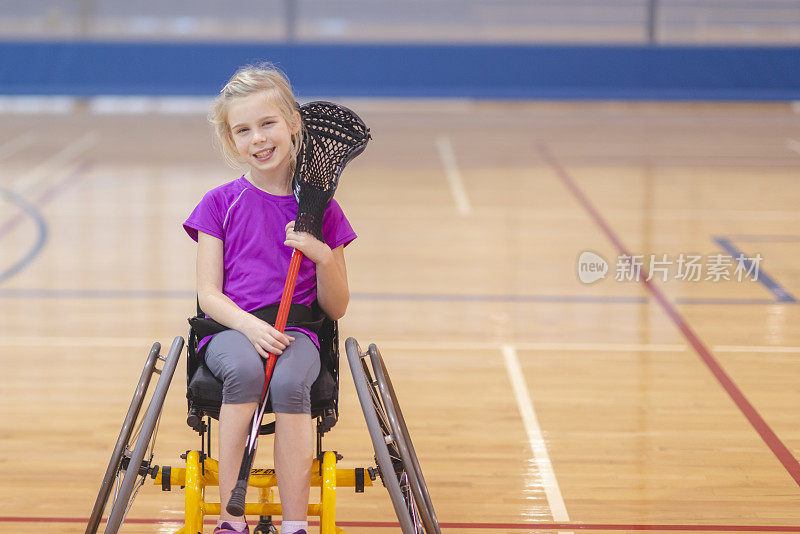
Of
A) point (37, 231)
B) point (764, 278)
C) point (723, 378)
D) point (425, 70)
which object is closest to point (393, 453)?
point (723, 378)

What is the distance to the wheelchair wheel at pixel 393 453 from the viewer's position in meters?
2.03

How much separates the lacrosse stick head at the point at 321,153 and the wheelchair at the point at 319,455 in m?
0.26

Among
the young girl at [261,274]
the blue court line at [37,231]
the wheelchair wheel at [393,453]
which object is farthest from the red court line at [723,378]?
the blue court line at [37,231]

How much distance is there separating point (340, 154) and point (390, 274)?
301 centimetres

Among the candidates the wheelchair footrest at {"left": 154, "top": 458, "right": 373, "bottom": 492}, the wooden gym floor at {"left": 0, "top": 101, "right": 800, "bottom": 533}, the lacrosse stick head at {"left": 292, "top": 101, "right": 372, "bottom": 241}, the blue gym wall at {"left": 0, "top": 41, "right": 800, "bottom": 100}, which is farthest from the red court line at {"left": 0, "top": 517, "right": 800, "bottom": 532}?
the blue gym wall at {"left": 0, "top": 41, "right": 800, "bottom": 100}

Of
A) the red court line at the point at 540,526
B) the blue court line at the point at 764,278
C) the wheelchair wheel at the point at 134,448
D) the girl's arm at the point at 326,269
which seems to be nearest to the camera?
the wheelchair wheel at the point at 134,448

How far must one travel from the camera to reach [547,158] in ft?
27.7

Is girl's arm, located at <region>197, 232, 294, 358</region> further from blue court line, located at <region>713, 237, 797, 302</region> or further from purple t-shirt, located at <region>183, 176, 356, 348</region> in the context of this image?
blue court line, located at <region>713, 237, 797, 302</region>

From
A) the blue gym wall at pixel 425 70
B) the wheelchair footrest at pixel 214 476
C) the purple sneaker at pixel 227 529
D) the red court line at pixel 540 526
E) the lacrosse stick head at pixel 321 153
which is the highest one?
the blue gym wall at pixel 425 70

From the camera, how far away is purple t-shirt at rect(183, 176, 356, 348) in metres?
2.23

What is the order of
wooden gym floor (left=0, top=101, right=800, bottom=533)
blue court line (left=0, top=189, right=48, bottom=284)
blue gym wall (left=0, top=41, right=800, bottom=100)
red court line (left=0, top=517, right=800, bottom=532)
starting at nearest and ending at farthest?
red court line (left=0, top=517, right=800, bottom=532) → wooden gym floor (left=0, top=101, right=800, bottom=533) → blue court line (left=0, top=189, right=48, bottom=284) → blue gym wall (left=0, top=41, right=800, bottom=100)

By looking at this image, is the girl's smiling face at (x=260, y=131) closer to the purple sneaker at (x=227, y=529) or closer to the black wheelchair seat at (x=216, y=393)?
the black wheelchair seat at (x=216, y=393)

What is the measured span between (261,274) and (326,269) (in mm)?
156

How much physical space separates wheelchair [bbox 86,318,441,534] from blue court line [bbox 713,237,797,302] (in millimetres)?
3114
